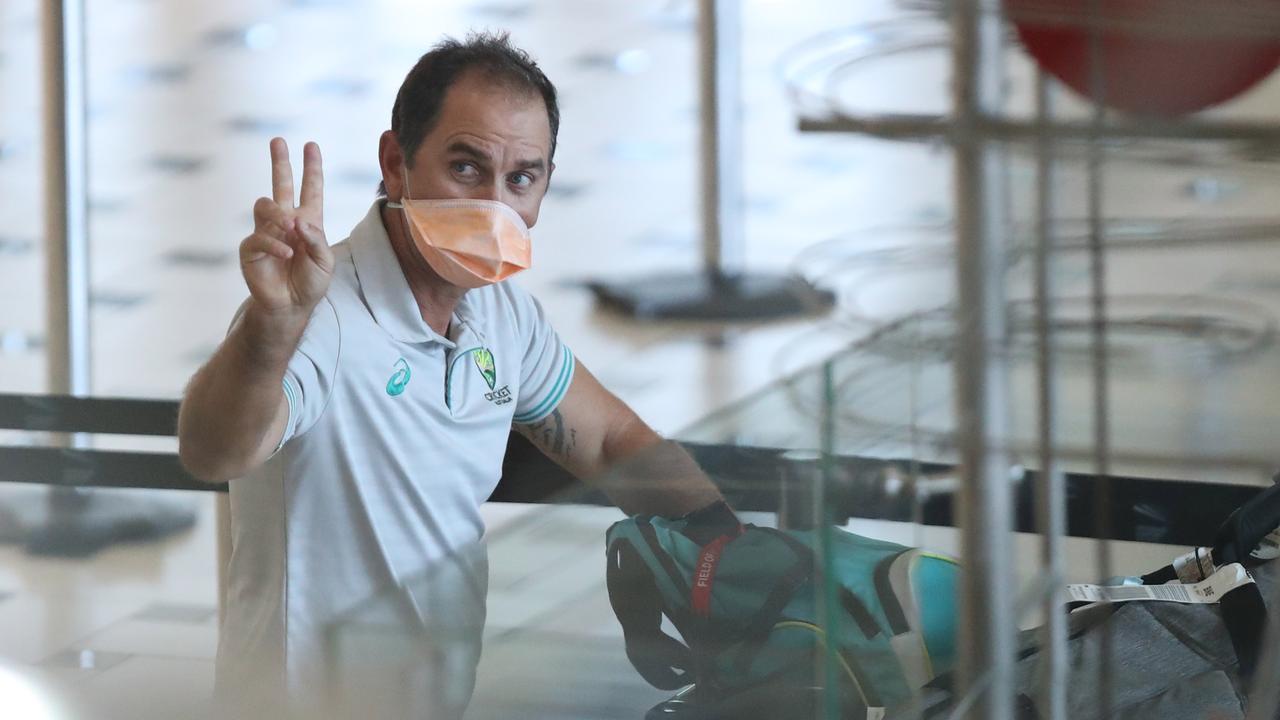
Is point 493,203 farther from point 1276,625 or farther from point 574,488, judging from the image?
point 1276,625

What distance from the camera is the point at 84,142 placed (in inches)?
118

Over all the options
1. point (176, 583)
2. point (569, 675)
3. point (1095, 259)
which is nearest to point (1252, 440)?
point (1095, 259)

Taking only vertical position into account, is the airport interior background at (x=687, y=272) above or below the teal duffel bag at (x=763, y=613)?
above

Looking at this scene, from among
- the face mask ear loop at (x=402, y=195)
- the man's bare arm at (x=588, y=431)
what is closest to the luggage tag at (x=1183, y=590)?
the man's bare arm at (x=588, y=431)

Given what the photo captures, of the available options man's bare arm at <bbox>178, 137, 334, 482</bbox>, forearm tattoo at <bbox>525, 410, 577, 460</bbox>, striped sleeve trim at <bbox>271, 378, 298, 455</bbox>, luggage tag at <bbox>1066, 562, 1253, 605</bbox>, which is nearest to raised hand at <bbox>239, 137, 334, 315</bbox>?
man's bare arm at <bbox>178, 137, 334, 482</bbox>

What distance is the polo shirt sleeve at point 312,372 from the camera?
141cm

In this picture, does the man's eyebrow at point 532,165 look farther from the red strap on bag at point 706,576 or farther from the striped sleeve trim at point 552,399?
the red strap on bag at point 706,576

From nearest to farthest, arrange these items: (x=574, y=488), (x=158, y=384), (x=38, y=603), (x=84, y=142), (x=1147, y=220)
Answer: (x=1147, y=220) < (x=574, y=488) < (x=38, y=603) < (x=84, y=142) < (x=158, y=384)

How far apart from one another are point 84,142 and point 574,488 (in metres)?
2.23

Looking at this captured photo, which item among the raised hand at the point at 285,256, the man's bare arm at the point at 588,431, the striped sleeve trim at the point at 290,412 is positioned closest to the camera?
the raised hand at the point at 285,256

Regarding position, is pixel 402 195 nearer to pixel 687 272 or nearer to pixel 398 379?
pixel 398 379

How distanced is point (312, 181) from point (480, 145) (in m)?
0.25

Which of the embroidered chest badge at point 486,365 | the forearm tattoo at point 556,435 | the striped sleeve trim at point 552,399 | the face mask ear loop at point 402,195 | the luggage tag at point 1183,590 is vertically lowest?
the luggage tag at point 1183,590

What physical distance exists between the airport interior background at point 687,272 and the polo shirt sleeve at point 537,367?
11 centimetres
